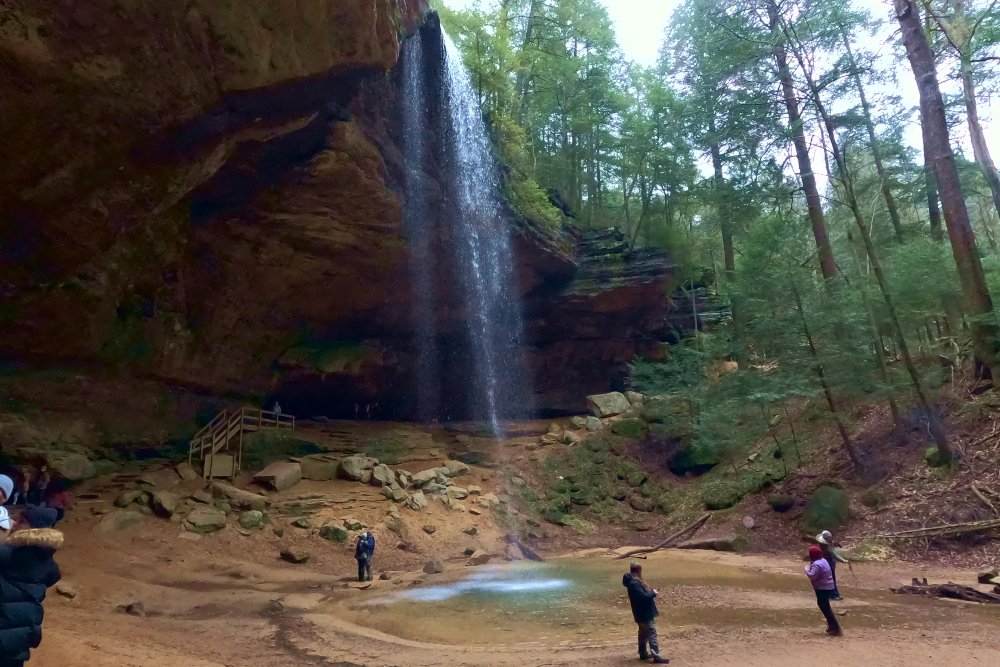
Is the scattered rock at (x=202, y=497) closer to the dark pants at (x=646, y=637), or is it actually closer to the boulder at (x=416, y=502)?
the boulder at (x=416, y=502)

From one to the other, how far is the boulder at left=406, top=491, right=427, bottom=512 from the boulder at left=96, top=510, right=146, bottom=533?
6386 millimetres

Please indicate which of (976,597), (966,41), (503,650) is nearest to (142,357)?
(503,650)

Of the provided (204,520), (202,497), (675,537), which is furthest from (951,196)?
(202,497)

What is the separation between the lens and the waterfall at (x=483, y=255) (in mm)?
19016

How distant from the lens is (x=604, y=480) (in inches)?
737

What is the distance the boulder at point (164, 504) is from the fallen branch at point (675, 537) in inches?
413

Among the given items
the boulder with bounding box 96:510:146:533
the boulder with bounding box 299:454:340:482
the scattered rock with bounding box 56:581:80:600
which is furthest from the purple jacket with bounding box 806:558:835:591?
the boulder with bounding box 299:454:340:482

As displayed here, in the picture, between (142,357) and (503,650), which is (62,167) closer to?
(142,357)

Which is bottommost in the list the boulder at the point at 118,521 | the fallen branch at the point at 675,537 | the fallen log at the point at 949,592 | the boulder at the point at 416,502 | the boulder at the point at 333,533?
the fallen branch at the point at 675,537

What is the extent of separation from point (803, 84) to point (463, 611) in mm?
13765

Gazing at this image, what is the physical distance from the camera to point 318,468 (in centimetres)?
1644

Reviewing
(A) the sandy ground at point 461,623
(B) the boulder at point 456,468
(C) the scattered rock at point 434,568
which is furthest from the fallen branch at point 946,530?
(B) the boulder at point 456,468

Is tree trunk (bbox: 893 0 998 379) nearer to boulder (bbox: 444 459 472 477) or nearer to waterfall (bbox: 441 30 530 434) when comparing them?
waterfall (bbox: 441 30 530 434)

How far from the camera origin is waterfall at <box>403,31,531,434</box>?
1744 cm
